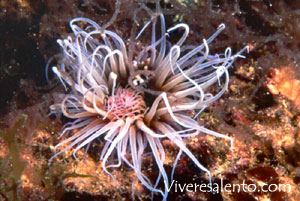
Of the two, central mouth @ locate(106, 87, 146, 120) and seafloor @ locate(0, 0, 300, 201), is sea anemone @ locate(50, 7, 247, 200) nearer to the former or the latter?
central mouth @ locate(106, 87, 146, 120)

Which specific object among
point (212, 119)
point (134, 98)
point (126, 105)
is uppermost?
point (134, 98)

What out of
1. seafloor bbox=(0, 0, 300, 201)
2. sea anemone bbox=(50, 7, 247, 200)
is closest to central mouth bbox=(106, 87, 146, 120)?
sea anemone bbox=(50, 7, 247, 200)

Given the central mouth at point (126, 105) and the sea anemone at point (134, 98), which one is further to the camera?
the central mouth at point (126, 105)

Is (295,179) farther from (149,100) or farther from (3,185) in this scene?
(3,185)

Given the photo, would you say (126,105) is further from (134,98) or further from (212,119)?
(212,119)

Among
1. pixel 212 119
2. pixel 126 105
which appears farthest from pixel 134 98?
pixel 212 119

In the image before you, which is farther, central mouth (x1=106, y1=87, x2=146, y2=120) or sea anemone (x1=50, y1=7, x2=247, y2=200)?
central mouth (x1=106, y1=87, x2=146, y2=120)

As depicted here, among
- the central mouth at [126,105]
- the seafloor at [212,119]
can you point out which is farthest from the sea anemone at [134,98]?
the seafloor at [212,119]

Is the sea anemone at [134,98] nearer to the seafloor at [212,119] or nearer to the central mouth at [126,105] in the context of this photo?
the central mouth at [126,105]

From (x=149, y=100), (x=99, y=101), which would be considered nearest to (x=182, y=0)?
(x=149, y=100)
